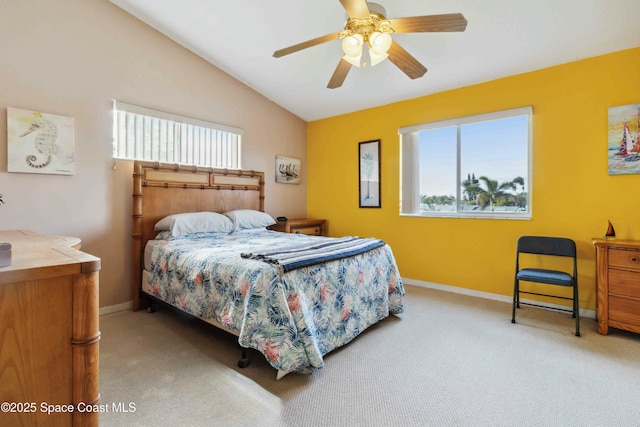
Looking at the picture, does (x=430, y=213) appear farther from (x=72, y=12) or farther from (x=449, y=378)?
(x=72, y=12)

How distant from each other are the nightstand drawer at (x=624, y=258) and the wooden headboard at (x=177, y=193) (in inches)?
153

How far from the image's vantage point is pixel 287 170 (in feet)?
16.4

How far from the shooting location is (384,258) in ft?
9.78

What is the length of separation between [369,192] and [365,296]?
7.29 ft

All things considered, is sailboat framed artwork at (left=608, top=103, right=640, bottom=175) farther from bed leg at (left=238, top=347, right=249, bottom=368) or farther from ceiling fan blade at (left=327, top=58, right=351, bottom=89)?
bed leg at (left=238, top=347, right=249, bottom=368)

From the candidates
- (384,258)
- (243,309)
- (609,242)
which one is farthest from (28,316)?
(609,242)

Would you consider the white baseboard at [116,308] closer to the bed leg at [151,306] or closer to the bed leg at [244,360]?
the bed leg at [151,306]

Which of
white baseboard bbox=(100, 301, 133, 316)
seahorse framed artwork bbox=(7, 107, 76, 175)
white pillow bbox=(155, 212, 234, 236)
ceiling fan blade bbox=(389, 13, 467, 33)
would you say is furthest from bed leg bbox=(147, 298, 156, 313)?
ceiling fan blade bbox=(389, 13, 467, 33)

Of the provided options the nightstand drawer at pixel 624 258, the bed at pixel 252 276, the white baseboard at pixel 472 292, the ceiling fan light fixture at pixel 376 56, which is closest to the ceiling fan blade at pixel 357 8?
the ceiling fan light fixture at pixel 376 56

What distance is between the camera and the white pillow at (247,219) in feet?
12.7

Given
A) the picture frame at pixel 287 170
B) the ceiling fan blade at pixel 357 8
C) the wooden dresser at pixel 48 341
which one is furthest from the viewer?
the picture frame at pixel 287 170

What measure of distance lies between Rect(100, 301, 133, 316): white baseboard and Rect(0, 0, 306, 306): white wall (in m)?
0.05

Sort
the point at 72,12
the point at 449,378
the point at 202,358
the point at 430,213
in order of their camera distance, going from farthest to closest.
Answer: the point at 430,213, the point at 72,12, the point at 202,358, the point at 449,378

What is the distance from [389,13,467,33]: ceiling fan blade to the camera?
1888 millimetres
